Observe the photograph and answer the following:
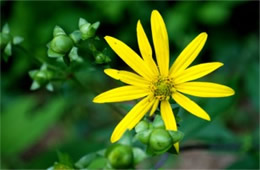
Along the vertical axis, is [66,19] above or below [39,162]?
above

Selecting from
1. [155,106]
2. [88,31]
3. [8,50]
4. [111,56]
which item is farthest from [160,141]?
[111,56]

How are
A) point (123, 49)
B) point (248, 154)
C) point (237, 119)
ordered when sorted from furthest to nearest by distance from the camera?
point (237, 119), point (248, 154), point (123, 49)

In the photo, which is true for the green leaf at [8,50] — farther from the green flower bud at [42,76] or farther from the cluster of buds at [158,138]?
the cluster of buds at [158,138]

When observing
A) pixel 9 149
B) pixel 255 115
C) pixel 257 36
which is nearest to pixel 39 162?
pixel 9 149

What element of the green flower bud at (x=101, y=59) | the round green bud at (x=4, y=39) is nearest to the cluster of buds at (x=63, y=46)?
the green flower bud at (x=101, y=59)

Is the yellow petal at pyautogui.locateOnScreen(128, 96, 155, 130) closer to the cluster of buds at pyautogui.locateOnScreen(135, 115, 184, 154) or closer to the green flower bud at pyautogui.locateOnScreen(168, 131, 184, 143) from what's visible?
the cluster of buds at pyautogui.locateOnScreen(135, 115, 184, 154)

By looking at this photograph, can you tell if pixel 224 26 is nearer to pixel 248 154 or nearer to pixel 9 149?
pixel 248 154
